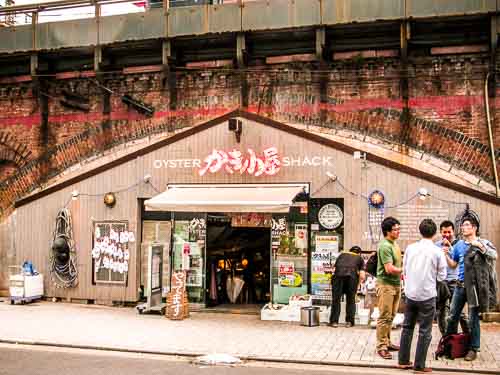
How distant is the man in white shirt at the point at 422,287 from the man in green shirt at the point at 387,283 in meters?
0.70

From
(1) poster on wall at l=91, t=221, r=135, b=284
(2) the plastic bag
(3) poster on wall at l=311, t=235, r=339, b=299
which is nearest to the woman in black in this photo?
(3) poster on wall at l=311, t=235, r=339, b=299

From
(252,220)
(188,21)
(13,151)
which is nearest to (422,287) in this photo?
(252,220)

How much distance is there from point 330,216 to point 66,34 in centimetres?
923

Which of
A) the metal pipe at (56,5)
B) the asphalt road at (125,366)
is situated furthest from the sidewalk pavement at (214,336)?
the metal pipe at (56,5)

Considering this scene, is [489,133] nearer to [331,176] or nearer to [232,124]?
[331,176]

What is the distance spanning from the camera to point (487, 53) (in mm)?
15430

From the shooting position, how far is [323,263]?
1447 cm

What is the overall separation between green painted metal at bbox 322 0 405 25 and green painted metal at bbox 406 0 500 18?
9.9 inches

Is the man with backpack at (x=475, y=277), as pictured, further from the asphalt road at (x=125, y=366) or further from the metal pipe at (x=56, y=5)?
the metal pipe at (x=56, y=5)

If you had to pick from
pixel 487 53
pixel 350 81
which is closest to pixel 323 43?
pixel 350 81

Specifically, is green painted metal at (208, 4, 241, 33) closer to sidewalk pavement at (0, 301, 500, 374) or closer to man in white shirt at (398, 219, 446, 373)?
sidewalk pavement at (0, 301, 500, 374)

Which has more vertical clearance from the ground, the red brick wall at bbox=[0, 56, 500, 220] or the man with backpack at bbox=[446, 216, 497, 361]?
the red brick wall at bbox=[0, 56, 500, 220]

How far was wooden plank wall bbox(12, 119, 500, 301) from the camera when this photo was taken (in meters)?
13.8

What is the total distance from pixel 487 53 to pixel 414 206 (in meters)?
4.43
